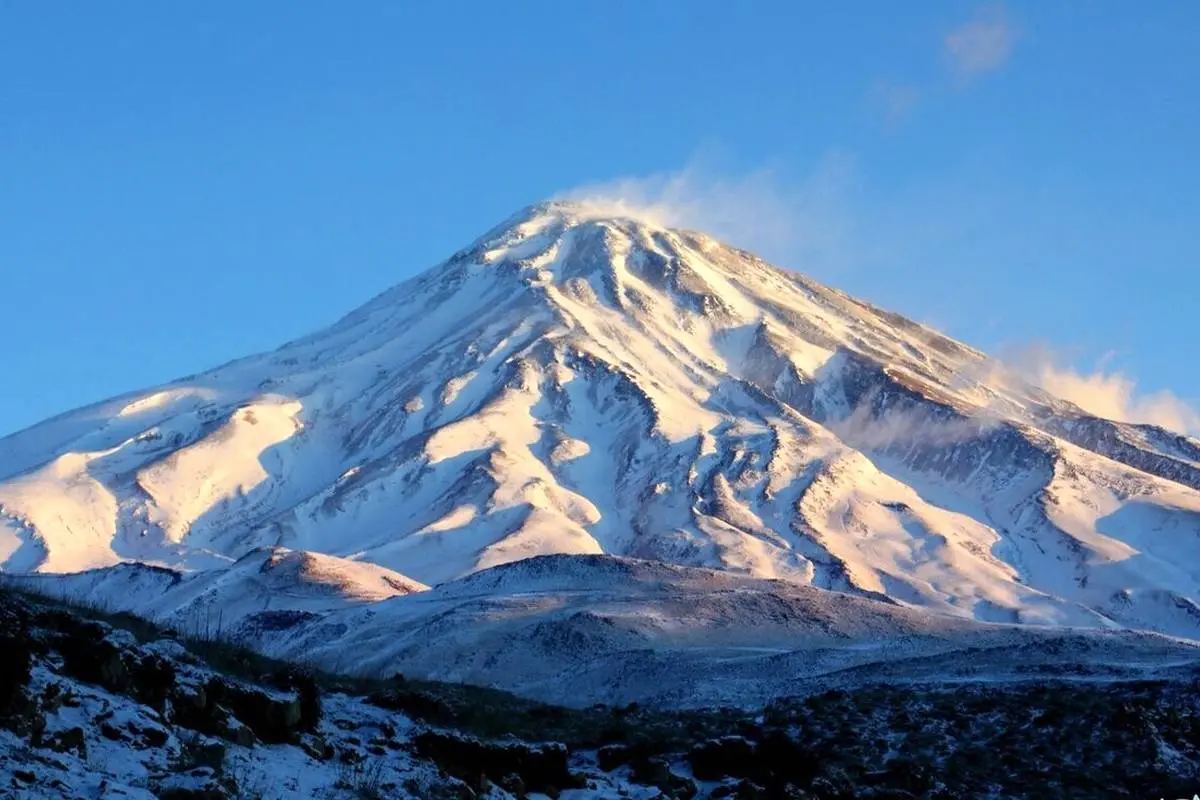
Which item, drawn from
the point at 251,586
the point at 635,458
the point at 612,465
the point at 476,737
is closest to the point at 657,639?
the point at 476,737

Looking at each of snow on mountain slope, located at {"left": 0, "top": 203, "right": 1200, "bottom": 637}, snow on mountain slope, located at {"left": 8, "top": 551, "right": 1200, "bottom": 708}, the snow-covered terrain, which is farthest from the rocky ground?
snow on mountain slope, located at {"left": 0, "top": 203, "right": 1200, "bottom": 637}

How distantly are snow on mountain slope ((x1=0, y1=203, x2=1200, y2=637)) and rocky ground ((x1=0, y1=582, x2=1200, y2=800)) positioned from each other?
260 ft

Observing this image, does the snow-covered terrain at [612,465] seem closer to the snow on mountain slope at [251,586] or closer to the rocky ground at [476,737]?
the snow on mountain slope at [251,586]

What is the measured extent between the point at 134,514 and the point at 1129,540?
8367 cm

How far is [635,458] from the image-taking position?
133m

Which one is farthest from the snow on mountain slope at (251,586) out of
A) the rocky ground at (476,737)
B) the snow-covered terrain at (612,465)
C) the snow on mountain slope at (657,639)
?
the rocky ground at (476,737)

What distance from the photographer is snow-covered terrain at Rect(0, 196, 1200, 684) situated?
352 ft

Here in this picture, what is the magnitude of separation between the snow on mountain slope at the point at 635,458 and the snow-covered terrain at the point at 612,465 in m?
0.36

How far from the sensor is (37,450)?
151m

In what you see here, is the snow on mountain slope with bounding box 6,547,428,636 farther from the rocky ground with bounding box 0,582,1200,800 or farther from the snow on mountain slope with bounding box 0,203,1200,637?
the rocky ground with bounding box 0,582,1200,800

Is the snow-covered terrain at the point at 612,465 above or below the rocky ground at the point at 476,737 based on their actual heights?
above

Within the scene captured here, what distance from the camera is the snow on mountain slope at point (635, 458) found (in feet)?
367

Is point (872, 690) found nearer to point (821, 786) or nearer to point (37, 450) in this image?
point (821, 786)

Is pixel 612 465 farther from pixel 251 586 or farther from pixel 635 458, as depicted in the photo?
pixel 251 586
